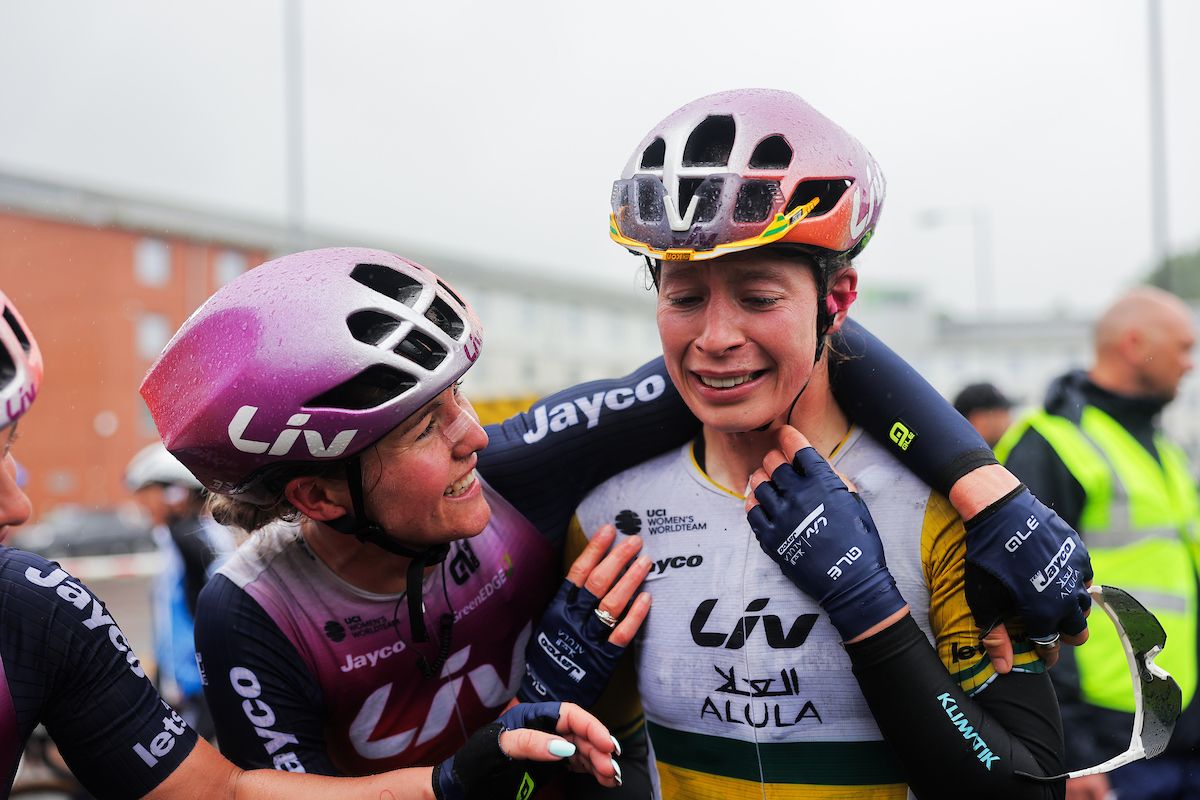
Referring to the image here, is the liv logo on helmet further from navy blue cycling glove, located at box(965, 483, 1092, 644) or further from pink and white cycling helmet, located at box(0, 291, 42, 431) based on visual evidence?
navy blue cycling glove, located at box(965, 483, 1092, 644)

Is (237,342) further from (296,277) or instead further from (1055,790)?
(1055,790)

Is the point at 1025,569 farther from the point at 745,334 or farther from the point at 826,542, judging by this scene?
the point at 745,334

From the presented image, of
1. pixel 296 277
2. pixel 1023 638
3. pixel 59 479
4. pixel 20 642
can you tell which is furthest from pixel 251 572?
pixel 59 479

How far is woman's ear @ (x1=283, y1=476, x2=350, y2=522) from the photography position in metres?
2.41

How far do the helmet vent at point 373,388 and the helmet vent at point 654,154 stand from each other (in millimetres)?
762

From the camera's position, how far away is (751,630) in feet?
7.48

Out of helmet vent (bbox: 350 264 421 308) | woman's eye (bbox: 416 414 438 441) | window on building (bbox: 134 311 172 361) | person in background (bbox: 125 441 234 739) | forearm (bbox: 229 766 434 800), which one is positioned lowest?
window on building (bbox: 134 311 172 361)

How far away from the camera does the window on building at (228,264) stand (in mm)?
35750

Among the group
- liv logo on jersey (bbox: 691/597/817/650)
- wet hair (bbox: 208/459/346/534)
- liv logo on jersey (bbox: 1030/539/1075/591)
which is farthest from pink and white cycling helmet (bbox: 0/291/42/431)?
liv logo on jersey (bbox: 1030/539/1075/591)

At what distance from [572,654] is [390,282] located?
1.02 m

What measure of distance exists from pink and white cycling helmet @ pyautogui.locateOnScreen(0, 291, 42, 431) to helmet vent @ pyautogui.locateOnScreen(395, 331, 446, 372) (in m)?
0.76

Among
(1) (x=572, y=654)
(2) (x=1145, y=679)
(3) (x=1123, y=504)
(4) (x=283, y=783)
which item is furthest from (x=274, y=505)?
(3) (x=1123, y=504)

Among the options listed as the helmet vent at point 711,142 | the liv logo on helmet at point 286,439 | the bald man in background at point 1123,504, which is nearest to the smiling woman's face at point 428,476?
the liv logo on helmet at point 286,439

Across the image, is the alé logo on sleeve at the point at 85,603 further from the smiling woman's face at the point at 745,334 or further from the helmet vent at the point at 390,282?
the smiling woman's face at the point at 745,334
